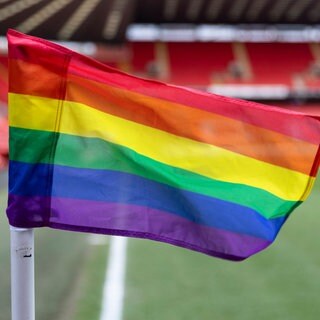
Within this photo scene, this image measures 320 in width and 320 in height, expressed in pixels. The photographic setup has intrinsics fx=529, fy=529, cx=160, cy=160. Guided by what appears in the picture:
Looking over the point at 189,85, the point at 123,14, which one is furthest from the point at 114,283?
the point at 189,85

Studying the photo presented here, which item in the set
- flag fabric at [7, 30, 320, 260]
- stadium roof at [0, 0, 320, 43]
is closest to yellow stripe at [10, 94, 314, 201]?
flag fabric at [7, 30, 320, 260]

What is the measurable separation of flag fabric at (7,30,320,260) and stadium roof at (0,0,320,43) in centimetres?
1758

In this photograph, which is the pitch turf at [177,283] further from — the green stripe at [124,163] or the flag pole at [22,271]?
the green stripe at [124,163]

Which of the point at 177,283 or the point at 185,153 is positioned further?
the point at 177,283

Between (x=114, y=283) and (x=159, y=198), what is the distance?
278 cm

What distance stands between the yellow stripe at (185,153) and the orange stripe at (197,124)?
0.09 feet

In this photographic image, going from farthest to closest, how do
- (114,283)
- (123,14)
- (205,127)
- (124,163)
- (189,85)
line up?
1. (189,85)
2. (123,14)
3. (114,283)
4. (205,127)
5. (124,163)

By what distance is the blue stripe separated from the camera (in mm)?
2104

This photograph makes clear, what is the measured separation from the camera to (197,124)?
2209 millimetres

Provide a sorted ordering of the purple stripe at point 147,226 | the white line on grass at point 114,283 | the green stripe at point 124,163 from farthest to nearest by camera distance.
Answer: the white line on grass at point 114,283, the purple stripe at point 147,226, the green stripe at point 124,163

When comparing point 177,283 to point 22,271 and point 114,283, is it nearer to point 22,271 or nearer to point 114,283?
point 114,283

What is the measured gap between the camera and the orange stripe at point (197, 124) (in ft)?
6.88

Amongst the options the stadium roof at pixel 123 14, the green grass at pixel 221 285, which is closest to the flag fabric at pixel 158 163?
the green grass at pixel 221 285

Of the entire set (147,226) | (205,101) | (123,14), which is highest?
(205,101)
